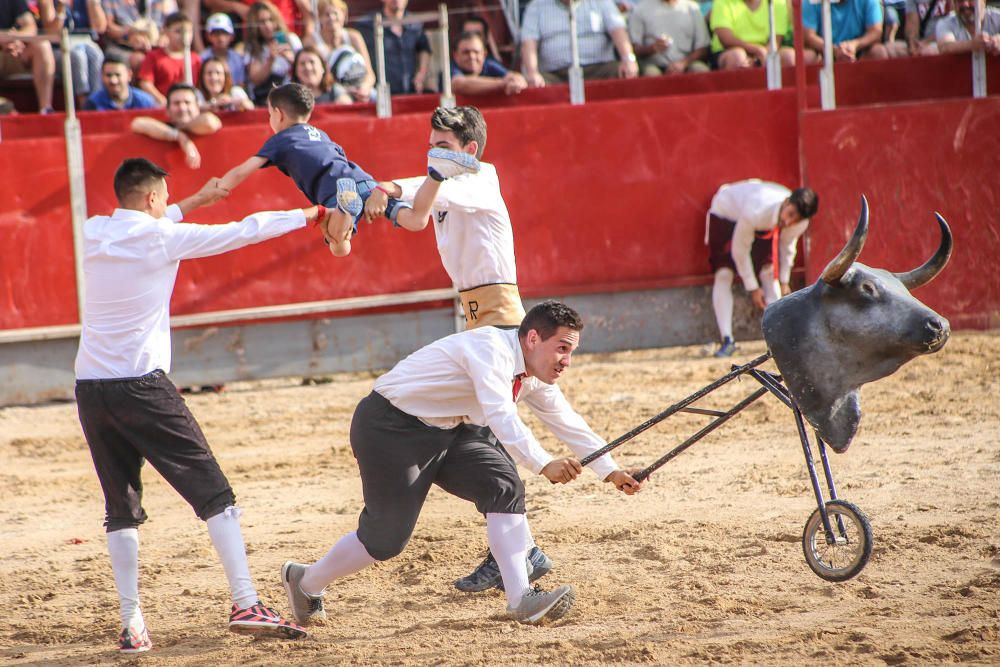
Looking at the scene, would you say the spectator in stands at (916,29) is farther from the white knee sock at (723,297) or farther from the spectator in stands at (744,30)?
the white knee sock at (723,297)

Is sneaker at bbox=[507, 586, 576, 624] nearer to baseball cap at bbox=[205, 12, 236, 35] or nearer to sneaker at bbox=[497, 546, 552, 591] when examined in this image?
sneaker at bbox=[497, 546, 552, 591]

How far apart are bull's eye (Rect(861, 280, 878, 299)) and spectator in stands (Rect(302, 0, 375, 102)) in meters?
8.14

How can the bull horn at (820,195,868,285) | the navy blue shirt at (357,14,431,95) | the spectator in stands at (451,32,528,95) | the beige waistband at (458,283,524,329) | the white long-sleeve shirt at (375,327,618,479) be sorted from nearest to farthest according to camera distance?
1. the bull horn at (820,195,868,285)
2. the white long-sleeve shirt at (375,327,618,479)
3. the beige waistband at (458,283,524,329)
4. the spectator in stands at (451,32,528,95)
5. the navy blue shirt at (357,14,431,95)

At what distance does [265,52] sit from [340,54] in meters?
0.70

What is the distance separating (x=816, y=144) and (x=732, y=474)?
5437 mm

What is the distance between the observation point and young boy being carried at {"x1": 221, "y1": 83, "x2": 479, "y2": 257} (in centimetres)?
563

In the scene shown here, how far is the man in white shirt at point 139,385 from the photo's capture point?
4.93 meters

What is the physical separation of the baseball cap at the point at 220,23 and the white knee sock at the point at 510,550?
8078 mm

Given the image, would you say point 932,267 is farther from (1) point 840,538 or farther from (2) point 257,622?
(2) point 257,622

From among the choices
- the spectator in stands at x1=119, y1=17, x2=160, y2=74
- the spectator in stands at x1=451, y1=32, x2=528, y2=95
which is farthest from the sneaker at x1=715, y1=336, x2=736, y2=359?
the spectator in stands at x1=119, y1=17, x2=160, y2=74

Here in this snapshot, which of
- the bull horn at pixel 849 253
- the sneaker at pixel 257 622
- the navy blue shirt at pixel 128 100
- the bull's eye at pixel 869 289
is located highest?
the navy blue shirt at pixel 128 100

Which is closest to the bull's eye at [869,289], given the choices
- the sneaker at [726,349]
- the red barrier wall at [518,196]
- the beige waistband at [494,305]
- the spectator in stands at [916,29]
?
the beige waistband at [494,305]

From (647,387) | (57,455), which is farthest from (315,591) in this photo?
(647,387)

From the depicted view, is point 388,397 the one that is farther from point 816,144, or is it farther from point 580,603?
point 816,144
